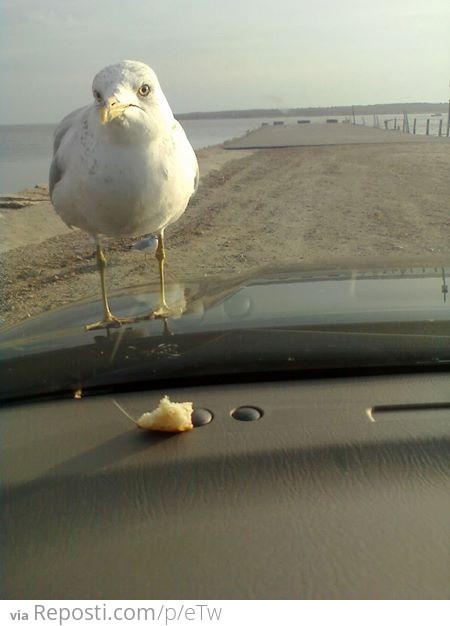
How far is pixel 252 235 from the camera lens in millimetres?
10406

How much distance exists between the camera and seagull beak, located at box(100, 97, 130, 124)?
121 inches

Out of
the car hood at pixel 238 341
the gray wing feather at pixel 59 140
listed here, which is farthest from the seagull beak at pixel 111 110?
the car hood at pixel 238 341

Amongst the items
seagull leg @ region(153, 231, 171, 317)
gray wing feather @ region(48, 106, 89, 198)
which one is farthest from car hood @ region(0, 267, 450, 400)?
gray wing feather @ region(48, 106, 89, 198)

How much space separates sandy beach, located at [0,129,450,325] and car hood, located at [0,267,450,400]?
4.17 ft

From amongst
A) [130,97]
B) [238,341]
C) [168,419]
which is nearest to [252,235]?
[130,97]

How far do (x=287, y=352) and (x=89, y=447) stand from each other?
0.86 metres

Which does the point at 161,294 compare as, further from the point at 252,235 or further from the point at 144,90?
the point at 252,235

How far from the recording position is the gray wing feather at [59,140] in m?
3.96

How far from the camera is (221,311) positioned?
3.37m

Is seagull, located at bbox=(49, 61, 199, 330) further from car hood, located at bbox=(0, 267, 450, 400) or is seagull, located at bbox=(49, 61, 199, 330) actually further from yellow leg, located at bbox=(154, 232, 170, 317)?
car hood, located at bbox=(0, 267, 450, 400)

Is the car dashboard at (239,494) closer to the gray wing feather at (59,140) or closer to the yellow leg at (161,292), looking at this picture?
the yellow leg at (161,292)

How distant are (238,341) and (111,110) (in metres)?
1.17
